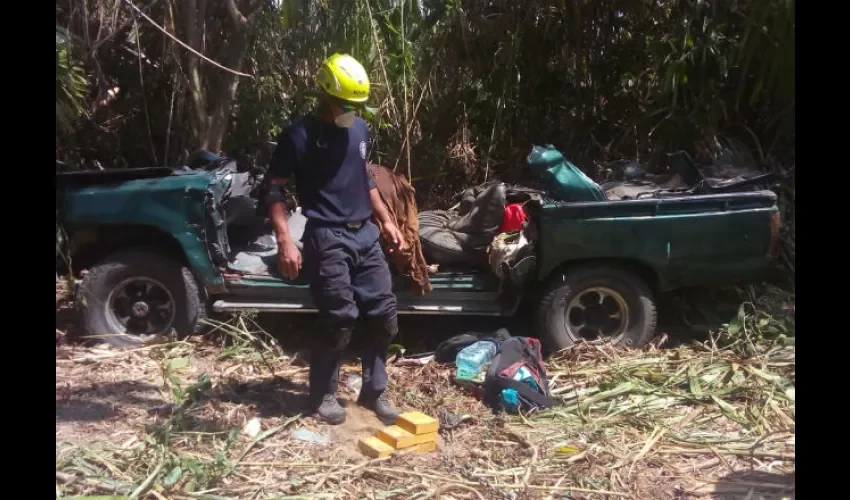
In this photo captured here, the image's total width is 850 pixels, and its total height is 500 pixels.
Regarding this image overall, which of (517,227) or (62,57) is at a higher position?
(62,57)

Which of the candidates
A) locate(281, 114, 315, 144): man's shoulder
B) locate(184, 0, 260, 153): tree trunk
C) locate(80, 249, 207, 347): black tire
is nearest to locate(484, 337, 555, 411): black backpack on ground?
locate(281, 114, 315, 144): man's shoulder

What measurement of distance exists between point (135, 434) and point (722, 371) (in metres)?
3.43

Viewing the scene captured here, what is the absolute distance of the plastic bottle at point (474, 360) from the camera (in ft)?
15.7

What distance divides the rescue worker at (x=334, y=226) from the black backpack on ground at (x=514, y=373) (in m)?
0.60

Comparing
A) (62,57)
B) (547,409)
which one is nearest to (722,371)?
(547,409)

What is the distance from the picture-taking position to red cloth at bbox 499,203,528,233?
5219 mm

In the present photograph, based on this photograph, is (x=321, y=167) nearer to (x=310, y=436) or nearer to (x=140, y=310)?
(x=310, y=436)

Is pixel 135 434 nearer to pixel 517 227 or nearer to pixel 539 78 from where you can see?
pixel 517 227

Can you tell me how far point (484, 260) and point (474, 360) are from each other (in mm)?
768

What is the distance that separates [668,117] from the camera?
6672 mm

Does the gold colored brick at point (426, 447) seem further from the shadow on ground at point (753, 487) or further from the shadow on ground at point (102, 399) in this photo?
the shadow on ground at point (102, 399)

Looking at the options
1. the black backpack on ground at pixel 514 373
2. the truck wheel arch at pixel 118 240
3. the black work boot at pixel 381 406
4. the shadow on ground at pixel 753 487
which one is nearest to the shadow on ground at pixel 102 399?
the truck wheel arch at pixel 118 240

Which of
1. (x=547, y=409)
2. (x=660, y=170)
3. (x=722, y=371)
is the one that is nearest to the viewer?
(x=547, y=409)

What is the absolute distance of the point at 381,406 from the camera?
14.2 feet
